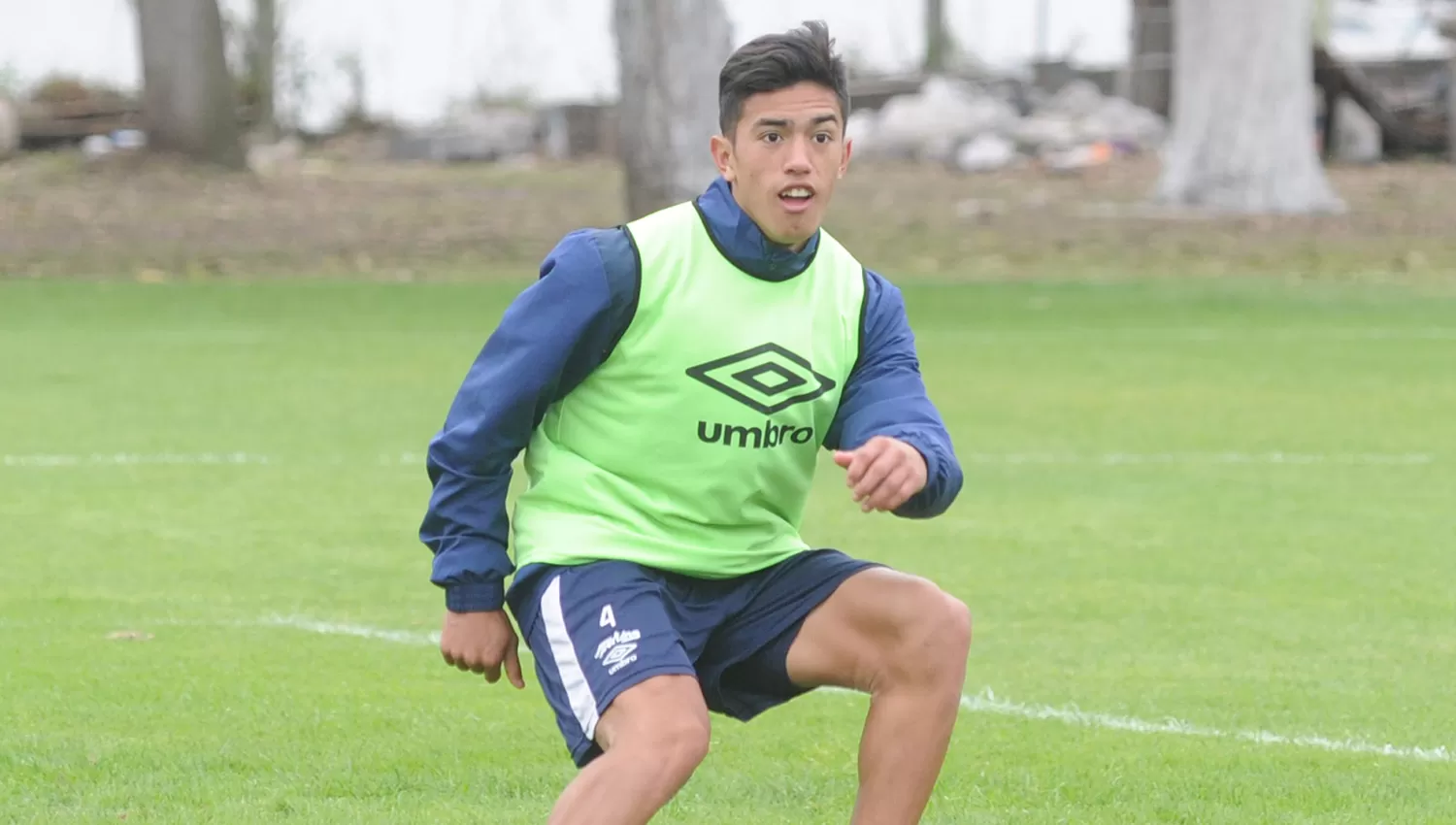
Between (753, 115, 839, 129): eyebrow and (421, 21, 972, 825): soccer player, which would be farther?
(753, 115, 839, 129): eyebrow

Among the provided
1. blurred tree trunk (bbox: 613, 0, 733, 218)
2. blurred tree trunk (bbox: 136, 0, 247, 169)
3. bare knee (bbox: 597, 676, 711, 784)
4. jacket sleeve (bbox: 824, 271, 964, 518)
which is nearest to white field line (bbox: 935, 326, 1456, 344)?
blurred tree trunk (bbox: 613, 0, 733, 218)

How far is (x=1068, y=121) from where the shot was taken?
34438 mm

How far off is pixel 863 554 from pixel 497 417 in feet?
15.0

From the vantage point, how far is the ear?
451 cm

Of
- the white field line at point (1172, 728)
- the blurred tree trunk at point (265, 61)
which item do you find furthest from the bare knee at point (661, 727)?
the blurred tree trunk at point (265, 61)

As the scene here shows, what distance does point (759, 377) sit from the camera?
4434 millimetres

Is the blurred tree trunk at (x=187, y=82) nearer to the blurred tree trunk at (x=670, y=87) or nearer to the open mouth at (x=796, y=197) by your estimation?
the blurred tree trunk at (x=670, y=87)

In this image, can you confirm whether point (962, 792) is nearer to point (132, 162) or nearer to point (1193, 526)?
point (1193, 526)

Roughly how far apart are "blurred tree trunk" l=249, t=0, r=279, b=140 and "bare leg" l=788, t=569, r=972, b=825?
3578cm

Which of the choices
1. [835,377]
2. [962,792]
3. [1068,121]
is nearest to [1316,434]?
[962,792]

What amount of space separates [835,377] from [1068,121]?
30.5m

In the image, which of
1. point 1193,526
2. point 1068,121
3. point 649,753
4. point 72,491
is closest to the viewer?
point 649,753

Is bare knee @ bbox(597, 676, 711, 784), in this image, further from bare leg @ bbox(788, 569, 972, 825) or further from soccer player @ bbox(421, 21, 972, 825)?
bare leg @ bbox(788, 569, 972, 825)

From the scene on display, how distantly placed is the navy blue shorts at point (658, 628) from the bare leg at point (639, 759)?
0.17ft
